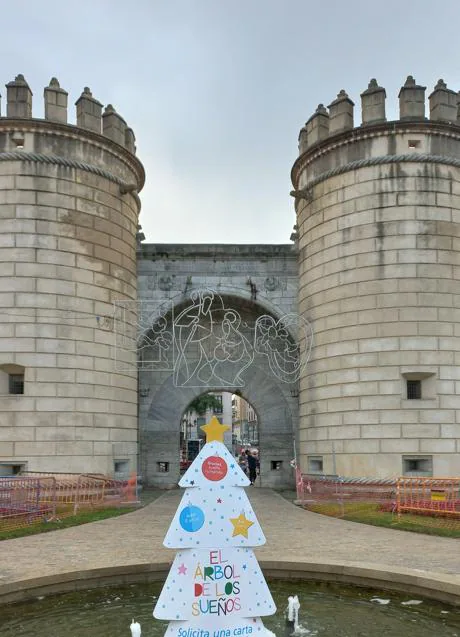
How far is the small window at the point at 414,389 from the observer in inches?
640

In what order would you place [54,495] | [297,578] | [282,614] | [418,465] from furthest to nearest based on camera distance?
[418,465], [54,495], [297,578], [282,614]

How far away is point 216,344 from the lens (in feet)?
68.8

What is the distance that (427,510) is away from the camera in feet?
41.5

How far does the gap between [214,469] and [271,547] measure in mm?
4507

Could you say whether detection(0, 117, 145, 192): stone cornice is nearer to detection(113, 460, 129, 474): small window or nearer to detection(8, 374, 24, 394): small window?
detection(8, 374, 24, 394): small window

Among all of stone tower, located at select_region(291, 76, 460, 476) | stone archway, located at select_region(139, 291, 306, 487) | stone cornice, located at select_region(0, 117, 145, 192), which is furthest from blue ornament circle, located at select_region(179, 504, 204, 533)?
stone archway, located at select_region(139, 291, 306, 487)

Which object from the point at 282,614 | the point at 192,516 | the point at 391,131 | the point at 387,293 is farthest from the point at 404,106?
the point at 192,516

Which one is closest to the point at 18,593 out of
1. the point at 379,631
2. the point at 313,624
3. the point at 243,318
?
the point at 313,624

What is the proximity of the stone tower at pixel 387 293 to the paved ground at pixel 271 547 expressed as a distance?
12.1 ft

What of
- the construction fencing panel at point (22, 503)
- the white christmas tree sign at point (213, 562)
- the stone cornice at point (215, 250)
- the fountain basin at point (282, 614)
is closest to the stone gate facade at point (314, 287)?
the stone cornice at point (215, 250)

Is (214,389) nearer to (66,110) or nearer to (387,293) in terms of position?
(387,293)

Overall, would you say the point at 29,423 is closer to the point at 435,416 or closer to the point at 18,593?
the point at 18,593

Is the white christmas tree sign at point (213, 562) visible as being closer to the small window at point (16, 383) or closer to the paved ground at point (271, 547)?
the paved ground at point (271, 547)

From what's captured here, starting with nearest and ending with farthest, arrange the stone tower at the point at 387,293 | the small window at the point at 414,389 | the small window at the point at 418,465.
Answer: the small window at the point at 418,465 → the stone tower at the point at 387,293 → the small window at the point at 414,389
